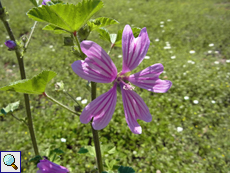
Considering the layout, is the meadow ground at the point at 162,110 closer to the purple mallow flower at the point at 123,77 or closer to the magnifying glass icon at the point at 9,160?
the magnifying glass icon at the point at 9,160

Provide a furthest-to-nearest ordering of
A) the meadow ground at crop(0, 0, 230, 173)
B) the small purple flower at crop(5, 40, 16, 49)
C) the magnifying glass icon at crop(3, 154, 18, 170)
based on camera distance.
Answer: the meadow ground at crop(0, 0, 230, 173) → the magnifying glass icon at crop(3, 154, 18, 170) → the small purple flower at crop(5, 40, 16, 49)

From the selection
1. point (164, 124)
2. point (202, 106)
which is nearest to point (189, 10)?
point (202, 106)

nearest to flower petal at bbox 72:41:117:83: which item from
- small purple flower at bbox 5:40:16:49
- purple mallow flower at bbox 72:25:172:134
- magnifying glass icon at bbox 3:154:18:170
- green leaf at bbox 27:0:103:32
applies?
purple mallow flower at bbox 72:25:172:134

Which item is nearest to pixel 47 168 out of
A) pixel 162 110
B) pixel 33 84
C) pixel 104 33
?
pixel 33 84

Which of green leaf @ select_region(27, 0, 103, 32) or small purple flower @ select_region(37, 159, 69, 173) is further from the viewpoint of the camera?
small purple flower @ select_region(37, 159, 69, 173)

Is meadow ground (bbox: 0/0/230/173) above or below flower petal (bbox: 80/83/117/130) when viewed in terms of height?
below

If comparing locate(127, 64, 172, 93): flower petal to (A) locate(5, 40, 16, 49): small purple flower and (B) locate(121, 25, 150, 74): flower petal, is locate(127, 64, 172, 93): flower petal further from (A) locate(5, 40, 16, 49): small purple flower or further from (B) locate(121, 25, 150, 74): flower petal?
(A) locate(5, 40, 16, 49): small purple flower

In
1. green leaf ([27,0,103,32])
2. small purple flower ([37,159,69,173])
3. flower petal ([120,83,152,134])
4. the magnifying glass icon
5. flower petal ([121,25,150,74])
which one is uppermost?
green leaf ([27,0,103,32])
